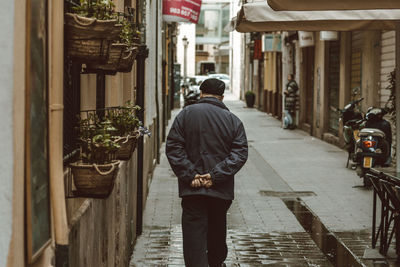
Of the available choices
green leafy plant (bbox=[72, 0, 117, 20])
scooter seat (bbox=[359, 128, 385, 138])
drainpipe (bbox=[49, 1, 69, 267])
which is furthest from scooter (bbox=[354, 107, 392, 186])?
drainpipe (bbox=[49, 1, 69, 267])

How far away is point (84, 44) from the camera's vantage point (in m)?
3.83

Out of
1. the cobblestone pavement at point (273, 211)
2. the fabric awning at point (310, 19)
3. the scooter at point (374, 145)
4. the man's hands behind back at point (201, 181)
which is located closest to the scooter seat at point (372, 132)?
the scooter at point (374, 145)

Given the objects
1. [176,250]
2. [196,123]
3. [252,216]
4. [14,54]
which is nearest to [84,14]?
[14,54]

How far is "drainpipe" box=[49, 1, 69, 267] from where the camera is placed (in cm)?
330

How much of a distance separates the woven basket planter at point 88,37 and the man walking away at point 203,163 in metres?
2.18

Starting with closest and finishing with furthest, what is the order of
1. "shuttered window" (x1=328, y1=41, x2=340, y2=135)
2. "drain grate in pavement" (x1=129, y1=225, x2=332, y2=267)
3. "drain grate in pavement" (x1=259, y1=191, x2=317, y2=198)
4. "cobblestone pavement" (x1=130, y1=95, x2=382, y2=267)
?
1. "drain grate in pavement" (x1=129, y1=225, x2=332, y2=267)
2. "cobblestone pavement" (x1=130, y1=95, x2=382, y2=267)
3. "drain grate in pavement" (x1=259, y1=191, x2=317, y2=198)
4. "shuttered window" (x1=328, y1=41, x2=340, y2=135)

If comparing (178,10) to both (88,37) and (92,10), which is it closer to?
(92,10)

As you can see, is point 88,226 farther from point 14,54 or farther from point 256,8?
point 256,8

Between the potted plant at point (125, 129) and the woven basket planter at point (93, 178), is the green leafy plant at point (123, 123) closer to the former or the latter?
the potted plant at point (125, 129)

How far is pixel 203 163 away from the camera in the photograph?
6.04 m

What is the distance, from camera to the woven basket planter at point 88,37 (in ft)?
12.2

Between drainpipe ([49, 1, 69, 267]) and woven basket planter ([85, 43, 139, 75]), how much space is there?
105 cm

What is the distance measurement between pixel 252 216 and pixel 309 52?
676 inches

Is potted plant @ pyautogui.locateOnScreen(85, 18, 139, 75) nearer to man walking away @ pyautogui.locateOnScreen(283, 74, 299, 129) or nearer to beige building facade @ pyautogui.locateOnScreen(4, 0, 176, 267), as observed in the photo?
beige building facade @ pyautogui.locateOnScreen(4, 0, 176, 267)
